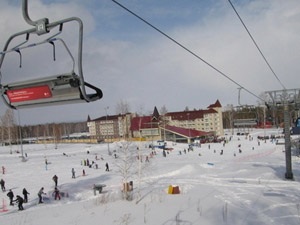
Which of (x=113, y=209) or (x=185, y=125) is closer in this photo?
(x=113, y=209)

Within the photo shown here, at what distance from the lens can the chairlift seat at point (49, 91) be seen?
131 inches

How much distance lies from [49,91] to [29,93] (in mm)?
308

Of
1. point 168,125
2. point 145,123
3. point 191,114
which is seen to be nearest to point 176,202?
point 168,125

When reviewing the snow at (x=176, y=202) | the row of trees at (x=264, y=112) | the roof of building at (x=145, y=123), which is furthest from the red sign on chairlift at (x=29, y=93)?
the roof of building at (x=145, y=123)

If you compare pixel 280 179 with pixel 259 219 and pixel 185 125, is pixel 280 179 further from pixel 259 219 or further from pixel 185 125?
pixel 185 125

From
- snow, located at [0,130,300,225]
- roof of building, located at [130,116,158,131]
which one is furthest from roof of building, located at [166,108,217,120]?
snow, located at [0,130,300,225]

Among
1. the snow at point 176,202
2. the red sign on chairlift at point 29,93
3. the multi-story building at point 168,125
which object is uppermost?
the red sign on chairlift at point 29,93

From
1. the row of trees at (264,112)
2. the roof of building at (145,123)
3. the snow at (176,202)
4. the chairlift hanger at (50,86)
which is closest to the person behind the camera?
the chairlift hanger at (50,86)

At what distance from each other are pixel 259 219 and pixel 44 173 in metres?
26.3

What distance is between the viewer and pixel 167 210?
15852mm

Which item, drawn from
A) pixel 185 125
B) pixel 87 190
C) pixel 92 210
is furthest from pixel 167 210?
pixel 185 125

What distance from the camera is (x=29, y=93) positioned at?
3582 mm

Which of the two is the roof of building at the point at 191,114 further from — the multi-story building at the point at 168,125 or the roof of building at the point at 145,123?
the roof of building at the point at 145,123

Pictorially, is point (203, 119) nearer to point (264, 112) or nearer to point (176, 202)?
point (264, 112)
